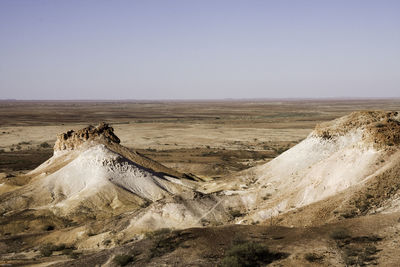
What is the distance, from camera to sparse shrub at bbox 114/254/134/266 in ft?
44.9

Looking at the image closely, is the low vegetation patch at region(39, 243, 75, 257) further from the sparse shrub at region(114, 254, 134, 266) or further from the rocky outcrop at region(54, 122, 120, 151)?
the rocky outcrop at region(54, 122, 120, 151)

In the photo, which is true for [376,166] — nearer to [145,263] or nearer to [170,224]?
[170,224]

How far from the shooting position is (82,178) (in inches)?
1227

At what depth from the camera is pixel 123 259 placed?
13.7 metres

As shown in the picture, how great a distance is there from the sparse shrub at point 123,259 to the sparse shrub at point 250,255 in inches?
128

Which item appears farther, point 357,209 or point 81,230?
point 81,230

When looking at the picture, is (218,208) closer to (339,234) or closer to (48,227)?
(48,227)

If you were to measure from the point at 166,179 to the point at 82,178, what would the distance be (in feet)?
20.5

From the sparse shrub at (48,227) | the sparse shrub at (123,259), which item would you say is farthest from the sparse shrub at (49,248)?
the sparse shrub at (123,259)

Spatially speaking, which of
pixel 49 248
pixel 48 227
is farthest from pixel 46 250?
pixel 48 227

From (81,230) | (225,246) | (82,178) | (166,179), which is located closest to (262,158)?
(166,179)

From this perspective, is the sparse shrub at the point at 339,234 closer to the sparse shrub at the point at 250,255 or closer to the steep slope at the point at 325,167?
the sparse shrub at the point at 250,255

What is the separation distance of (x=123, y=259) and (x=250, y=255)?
414 cm

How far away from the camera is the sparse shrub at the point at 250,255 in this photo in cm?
1226
